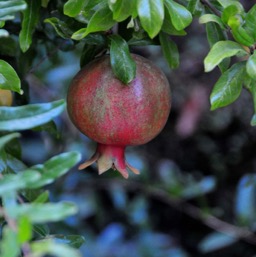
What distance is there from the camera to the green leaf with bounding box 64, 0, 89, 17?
0.76m

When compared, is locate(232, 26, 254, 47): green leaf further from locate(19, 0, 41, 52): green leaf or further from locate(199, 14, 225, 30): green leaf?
locate(19, 0, 41, 52): green leaf

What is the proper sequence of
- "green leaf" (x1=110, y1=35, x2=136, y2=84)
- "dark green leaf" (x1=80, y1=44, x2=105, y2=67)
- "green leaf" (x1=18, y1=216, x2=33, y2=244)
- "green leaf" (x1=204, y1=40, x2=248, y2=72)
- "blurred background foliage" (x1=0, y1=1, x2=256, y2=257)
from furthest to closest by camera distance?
"blurred background foliage" (x1=0, y1=1, x2=256, y2=257), "dark green leaf" (x1=80, y1=44, x2=105, y2=67), "green leaf" (x1=110, y1=35, x2=136, y2=84), "green leaf" (x1=204, y1=40, x2=248, y2=72), "green leaf" (x1=18, y1=216, x2=33, y2=244)

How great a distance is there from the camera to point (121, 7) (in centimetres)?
72

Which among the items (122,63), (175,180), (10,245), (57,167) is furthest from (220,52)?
(175,180)

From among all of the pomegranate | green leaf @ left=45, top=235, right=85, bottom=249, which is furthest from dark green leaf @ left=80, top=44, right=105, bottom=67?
green leaf @ left=45, top=235, right=85, bottom=249

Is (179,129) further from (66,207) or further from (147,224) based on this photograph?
(66,207)

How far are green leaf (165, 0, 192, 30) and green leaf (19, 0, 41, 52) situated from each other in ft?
0.69

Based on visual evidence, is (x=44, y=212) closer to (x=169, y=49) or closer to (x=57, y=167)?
(x=57, y=167)

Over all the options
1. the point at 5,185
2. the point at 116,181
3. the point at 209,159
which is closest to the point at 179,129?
the point at 209,159

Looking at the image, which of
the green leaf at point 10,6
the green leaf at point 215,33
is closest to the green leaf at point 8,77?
the green leaf at point 10,6

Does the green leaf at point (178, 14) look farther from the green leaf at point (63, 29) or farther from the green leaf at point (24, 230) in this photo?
the green leaf at point (24, 230)

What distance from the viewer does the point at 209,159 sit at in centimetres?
218

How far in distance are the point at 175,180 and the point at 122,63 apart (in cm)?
113

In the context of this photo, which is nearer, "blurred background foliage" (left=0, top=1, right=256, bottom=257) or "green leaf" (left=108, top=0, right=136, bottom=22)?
"green leaf" (left=108, top=0, right=136, bottom=22)
